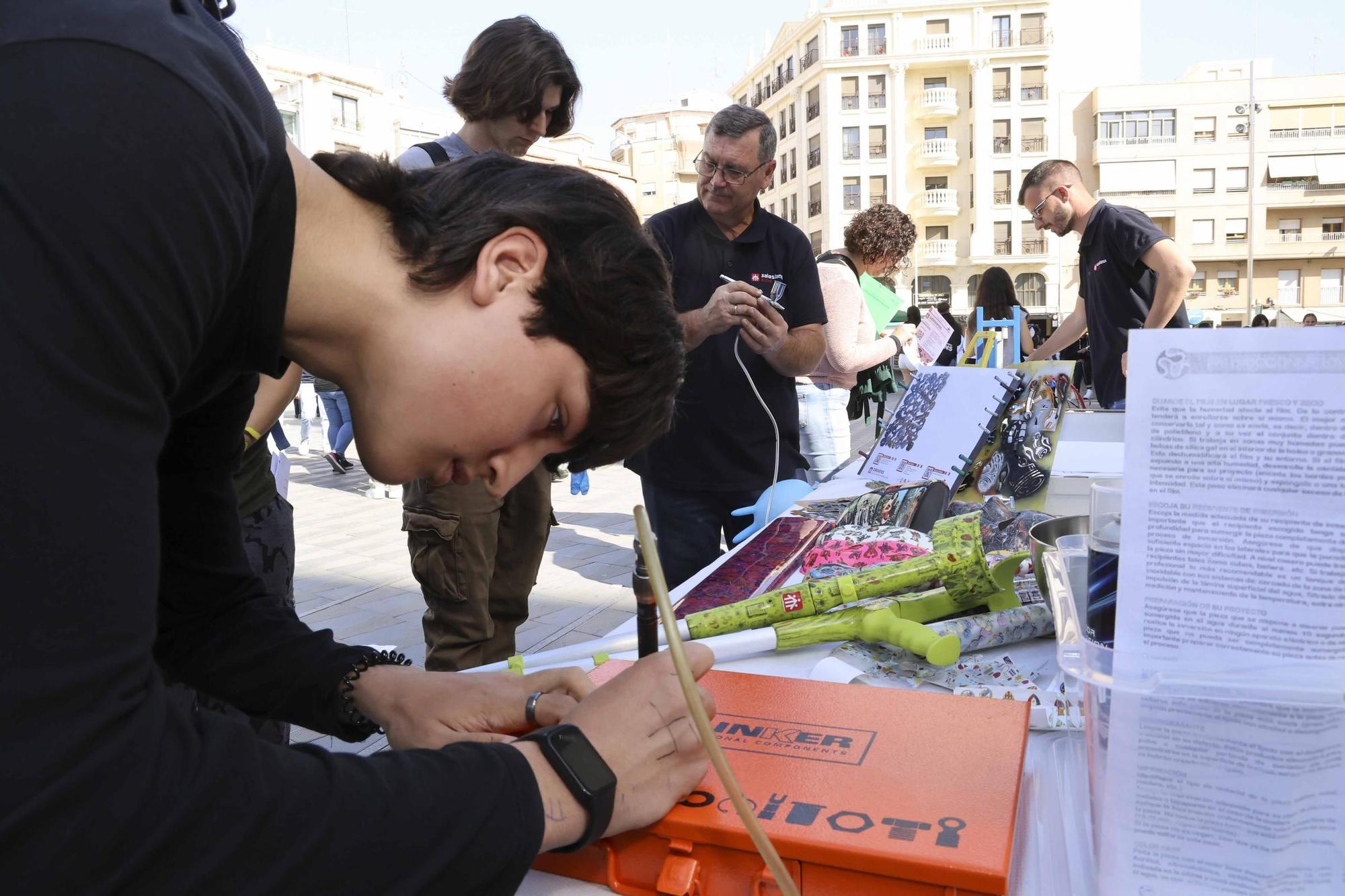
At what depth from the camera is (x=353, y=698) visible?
101 centimetres

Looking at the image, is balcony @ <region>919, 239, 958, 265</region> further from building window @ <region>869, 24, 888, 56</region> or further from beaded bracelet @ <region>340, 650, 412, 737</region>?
beaded bracelet @ <region>340, 650, 412, 737</region>

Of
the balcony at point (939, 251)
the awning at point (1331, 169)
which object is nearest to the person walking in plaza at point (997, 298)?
the balcony at point (939, 251)

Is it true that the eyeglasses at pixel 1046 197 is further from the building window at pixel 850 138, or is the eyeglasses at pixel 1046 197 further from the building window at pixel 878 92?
the building window at pixel 878 92

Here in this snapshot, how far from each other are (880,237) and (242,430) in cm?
323

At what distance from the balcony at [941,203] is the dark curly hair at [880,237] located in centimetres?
3231

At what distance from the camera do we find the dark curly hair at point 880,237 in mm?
3857

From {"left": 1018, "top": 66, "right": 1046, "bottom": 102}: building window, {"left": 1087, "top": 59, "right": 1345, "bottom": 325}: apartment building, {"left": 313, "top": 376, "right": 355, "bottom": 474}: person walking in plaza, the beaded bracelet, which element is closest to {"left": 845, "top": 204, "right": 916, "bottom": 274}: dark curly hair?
the beaded bracelet

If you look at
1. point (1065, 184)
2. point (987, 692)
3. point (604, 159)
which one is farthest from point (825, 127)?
point (987, 692)

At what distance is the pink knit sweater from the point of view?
3.16m

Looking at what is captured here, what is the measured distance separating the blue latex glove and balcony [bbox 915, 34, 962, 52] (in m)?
37.2

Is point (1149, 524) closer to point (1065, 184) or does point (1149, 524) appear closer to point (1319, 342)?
point (1319, 342)

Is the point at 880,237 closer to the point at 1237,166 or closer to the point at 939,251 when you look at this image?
the point at 939,251

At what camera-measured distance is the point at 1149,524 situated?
0.59 meters

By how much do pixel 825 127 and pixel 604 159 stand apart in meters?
12.1
